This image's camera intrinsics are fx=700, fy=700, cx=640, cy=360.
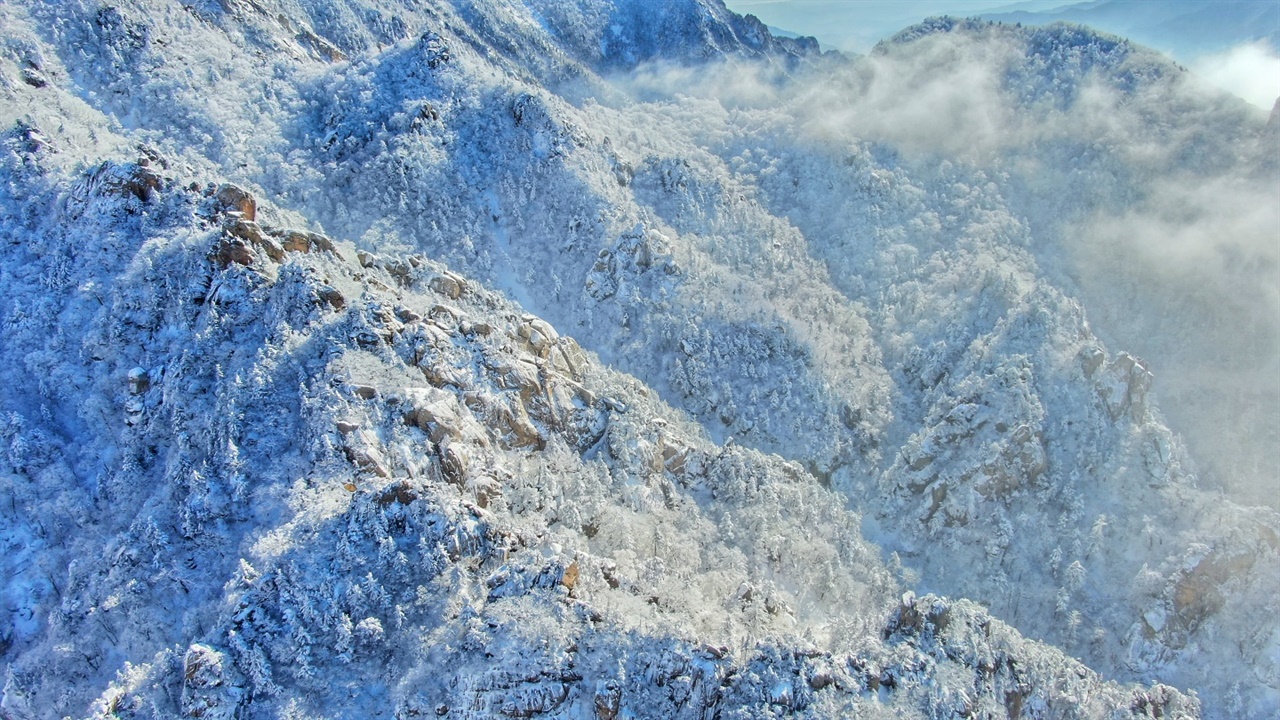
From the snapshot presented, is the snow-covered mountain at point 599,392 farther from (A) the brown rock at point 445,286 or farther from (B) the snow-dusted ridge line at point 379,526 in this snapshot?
(A) the brown rock at point 445,286

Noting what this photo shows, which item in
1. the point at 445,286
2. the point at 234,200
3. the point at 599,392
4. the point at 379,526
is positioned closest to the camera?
the point at 379,526

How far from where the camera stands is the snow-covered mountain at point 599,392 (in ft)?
152

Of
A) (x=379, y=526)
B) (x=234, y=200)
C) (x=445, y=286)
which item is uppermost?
(x=234, y=200)

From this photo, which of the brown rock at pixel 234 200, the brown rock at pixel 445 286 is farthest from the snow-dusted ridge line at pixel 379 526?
the brown rock at pixel 445 286

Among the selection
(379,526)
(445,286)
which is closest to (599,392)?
(445,286)

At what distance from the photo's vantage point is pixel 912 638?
52.8 meters

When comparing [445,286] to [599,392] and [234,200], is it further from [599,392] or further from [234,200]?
[234,200]

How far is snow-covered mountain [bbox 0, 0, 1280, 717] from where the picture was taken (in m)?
46.3

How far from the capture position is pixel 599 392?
8162 centimetres

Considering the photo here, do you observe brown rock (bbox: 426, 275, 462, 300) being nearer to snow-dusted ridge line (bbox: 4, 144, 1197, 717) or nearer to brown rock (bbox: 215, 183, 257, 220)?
snow-dusted ridge line (bbox: 4, 144, 1197, 717)

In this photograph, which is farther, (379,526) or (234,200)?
(234,200)

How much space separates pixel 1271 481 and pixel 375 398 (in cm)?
11507

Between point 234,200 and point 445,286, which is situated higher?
point 234,200

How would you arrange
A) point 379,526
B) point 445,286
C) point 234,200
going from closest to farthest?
point 379,526
point 234,200
point 445,286
